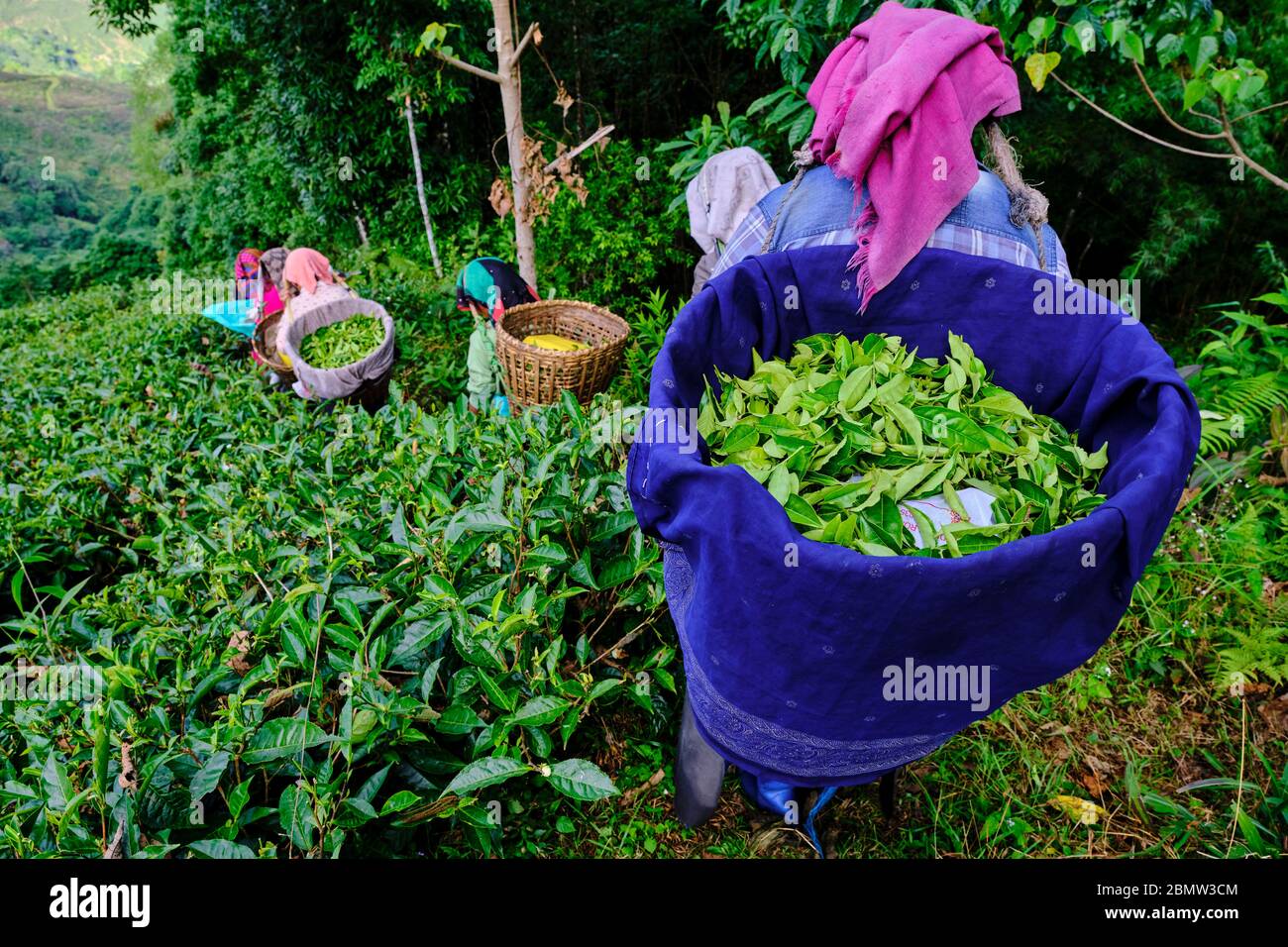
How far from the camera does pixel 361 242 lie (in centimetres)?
802

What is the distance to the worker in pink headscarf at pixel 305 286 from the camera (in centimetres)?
430

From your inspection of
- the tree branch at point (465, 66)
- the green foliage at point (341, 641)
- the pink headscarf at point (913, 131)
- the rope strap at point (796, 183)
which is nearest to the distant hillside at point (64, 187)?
the tree branch at point (465, 66)

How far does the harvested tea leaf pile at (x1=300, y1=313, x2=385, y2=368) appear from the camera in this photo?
394 centimetres

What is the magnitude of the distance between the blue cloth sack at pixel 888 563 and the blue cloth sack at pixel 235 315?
14.5ft

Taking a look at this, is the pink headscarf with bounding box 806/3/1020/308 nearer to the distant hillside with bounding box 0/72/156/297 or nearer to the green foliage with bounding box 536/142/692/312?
the green foliage with bounding box 536/142/692/312

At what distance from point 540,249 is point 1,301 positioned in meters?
18.6

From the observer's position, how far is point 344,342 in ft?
13.3

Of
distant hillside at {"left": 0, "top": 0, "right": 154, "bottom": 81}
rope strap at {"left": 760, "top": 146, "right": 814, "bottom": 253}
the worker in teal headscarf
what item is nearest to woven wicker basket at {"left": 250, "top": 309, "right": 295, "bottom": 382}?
the worker in teal headscarf

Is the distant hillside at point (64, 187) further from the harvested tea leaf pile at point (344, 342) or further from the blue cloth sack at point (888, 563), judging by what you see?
the blue cloth sack at point (888, 563)

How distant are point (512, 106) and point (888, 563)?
10.6 feet

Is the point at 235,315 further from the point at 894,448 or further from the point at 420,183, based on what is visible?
the point at 894,448

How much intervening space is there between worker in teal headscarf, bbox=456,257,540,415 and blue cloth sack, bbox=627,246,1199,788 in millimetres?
2291

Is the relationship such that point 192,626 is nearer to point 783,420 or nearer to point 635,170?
point 783,420

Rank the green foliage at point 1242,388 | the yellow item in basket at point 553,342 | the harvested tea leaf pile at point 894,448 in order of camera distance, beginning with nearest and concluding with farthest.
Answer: the harvested tea leaf pile at point 894,448 < the green foliage at point 1242,388 < the yellow item in basket at point 553,342
